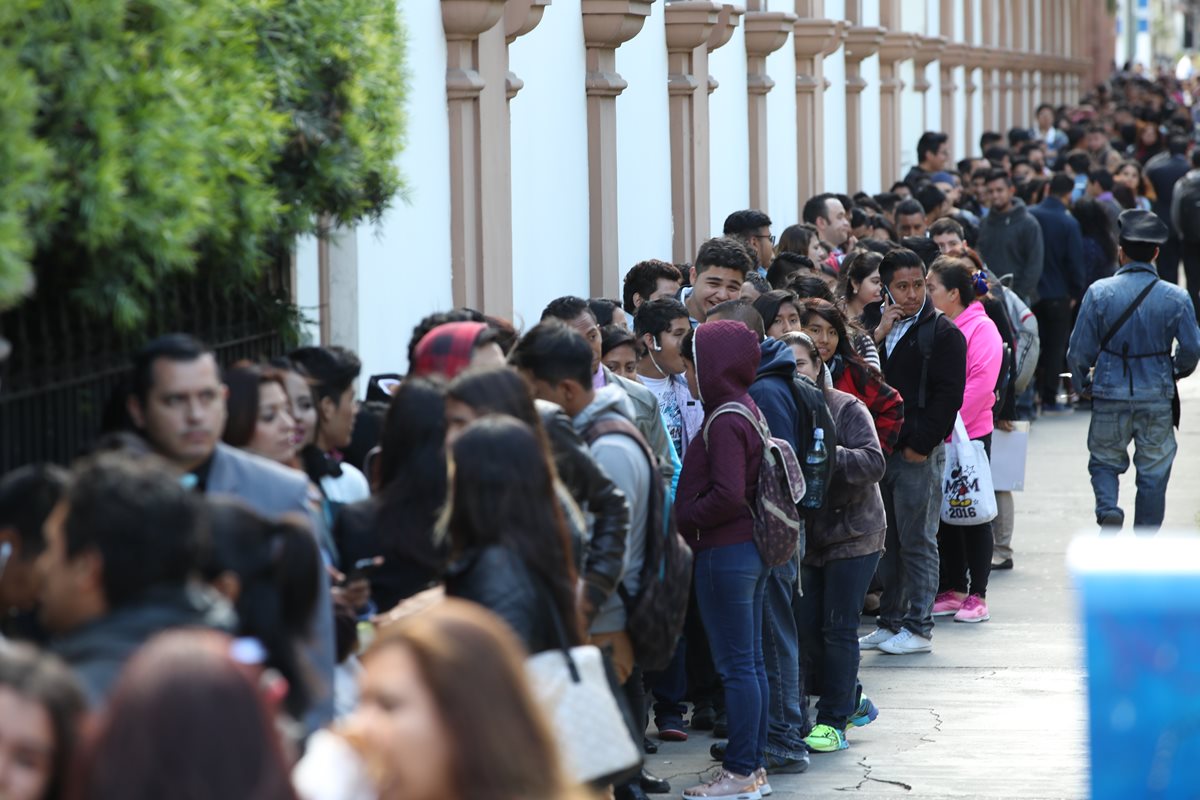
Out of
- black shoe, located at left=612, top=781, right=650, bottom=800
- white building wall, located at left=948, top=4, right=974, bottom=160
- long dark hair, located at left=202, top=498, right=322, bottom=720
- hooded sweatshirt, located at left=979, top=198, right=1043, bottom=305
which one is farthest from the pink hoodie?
white building wall, located at left=948, top=4, right=974, bottom=160

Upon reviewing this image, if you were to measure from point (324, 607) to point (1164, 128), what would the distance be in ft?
105

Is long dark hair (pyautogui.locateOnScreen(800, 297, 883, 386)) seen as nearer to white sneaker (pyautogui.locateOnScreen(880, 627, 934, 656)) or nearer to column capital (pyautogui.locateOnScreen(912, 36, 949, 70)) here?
white sneaker (pyautogui.locateOnScreen(880, 627, 934, 656))

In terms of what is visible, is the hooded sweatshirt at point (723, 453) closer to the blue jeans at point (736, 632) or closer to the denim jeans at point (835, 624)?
the blue jeans at point (736, 632)

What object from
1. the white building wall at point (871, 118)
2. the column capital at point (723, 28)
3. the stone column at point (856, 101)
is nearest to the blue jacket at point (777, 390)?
the column capital at point (723, 28)

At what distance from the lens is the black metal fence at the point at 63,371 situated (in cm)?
484

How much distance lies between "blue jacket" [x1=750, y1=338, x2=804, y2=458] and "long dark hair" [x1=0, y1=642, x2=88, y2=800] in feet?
15.0

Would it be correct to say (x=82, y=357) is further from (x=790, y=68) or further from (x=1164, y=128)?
(x=1164, y=128)

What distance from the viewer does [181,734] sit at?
9.84 feet

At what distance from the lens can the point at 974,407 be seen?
10.2 m

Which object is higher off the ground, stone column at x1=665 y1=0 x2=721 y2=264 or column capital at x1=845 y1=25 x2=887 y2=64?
column capital at x1=845 y1=25 x2=887 y2=64

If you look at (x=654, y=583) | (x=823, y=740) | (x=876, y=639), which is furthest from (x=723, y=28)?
(x=654, y=583)

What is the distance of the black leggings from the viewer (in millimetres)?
10469

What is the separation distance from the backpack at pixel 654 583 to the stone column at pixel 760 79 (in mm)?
10720

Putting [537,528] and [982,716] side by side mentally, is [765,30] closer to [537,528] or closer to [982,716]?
[982,716]
